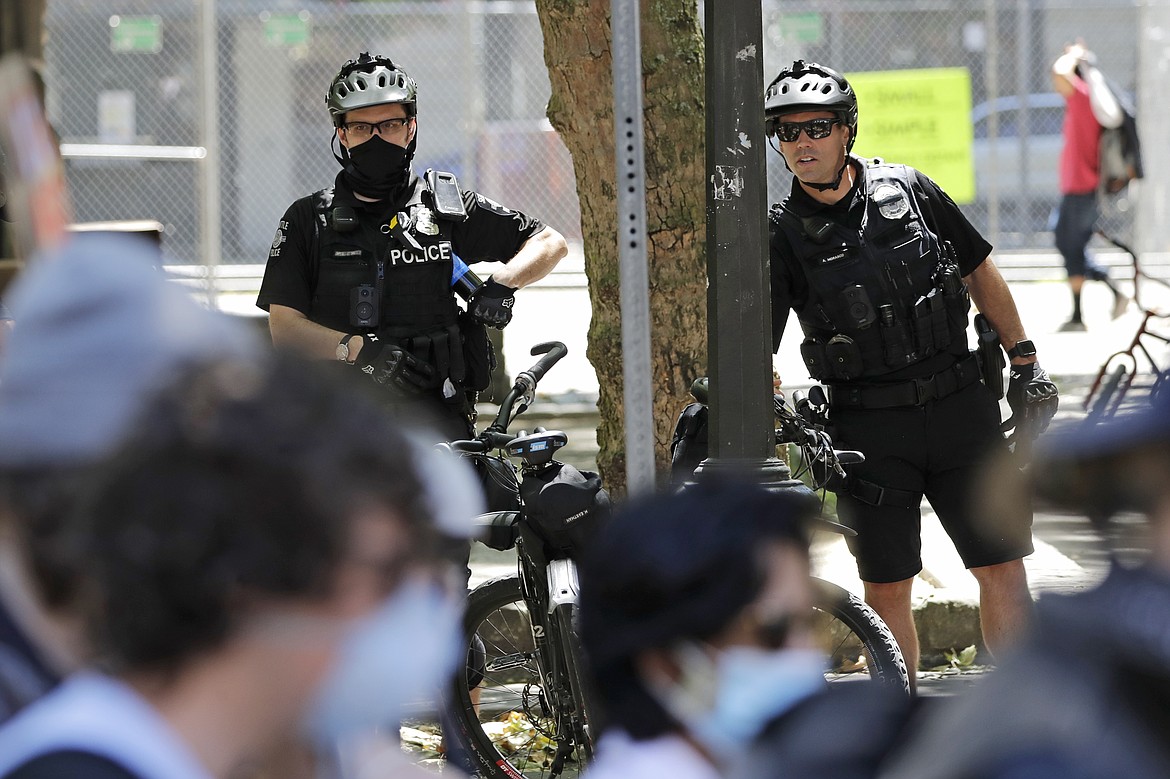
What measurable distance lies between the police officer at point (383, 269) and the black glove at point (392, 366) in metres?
0.01

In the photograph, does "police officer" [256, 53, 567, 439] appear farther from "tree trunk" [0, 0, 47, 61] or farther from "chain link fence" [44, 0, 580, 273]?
"chain link fence" [44, 0, 580, 273]

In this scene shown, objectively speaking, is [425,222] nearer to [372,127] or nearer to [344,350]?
[372,127]

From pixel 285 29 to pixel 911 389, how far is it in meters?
9.87

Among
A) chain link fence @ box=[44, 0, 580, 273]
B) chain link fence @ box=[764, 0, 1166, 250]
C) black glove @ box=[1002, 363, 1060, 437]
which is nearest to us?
black glove @ box=[1002, 363, 1060, 437]

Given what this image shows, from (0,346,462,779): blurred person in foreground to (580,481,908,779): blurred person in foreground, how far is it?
0.38m

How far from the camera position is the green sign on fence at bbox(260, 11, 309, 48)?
1333cm

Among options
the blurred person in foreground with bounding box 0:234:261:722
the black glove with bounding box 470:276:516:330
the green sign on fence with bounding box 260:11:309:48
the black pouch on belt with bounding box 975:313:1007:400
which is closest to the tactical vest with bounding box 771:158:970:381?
the black pouch on belt with bounding box 975:313:1007:400

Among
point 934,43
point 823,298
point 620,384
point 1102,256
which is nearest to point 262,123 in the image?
point 934,43

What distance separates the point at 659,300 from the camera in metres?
5.39

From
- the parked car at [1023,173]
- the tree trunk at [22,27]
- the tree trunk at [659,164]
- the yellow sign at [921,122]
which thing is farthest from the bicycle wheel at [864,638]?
the parked car at [1023,173]

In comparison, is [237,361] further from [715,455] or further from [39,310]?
[715,455]

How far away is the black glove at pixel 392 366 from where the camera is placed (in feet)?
15.0

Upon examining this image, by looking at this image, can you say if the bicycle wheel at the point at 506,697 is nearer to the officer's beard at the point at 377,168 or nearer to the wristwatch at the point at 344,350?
the wristwatch at the point at 344,350

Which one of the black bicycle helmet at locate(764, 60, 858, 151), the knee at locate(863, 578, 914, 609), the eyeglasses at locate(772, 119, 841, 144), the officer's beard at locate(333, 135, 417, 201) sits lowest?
the knee at locate(863, 578, 914, 609)
